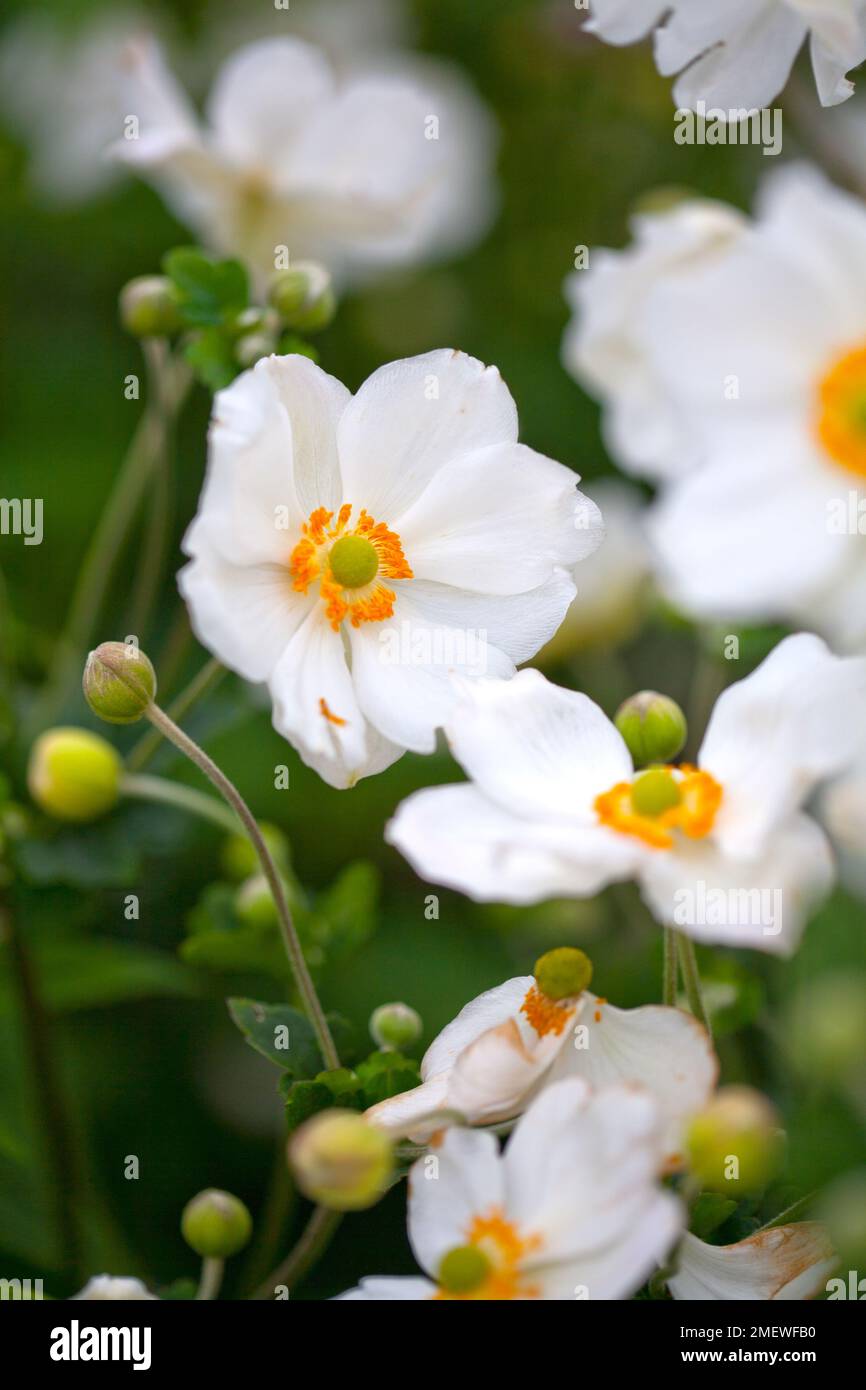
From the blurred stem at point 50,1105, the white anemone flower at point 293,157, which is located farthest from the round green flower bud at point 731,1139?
the white anemone flower at point 293,157

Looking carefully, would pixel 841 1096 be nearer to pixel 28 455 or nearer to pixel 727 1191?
pixel 727 1191

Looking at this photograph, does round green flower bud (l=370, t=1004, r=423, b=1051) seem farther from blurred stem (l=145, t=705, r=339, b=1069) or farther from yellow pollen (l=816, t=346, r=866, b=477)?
yellow pollen (l=816, t=346, r=866, b=477)

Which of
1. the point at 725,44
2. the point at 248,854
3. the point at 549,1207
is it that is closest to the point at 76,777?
the point at 248,854

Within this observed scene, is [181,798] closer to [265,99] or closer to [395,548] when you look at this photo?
[395,548]

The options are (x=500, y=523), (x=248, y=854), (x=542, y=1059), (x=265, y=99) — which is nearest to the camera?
(x=542, y=1059)

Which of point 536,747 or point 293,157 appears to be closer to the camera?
point 536,747

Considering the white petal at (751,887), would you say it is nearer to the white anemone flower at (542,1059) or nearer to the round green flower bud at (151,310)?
the white anemone flower at (542,1059)
